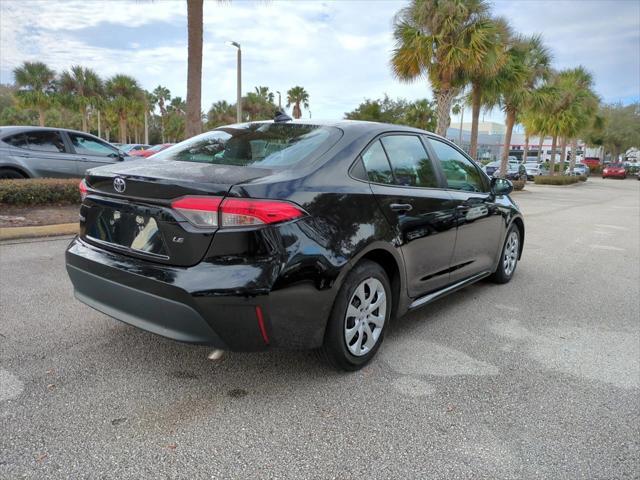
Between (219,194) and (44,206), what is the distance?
7.13 metres

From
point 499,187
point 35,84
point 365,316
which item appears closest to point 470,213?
point 499,187

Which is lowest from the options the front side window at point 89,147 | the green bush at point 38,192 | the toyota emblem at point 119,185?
the green bush at point 38,192

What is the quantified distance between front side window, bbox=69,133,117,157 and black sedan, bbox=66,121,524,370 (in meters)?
7.36

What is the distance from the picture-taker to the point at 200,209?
2.51 m

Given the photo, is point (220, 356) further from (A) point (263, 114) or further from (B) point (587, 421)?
(A) point (263, 114)

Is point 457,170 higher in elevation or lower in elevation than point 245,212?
higher

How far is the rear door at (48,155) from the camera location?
30.0 ft

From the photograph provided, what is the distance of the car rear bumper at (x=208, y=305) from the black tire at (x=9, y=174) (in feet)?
24.8

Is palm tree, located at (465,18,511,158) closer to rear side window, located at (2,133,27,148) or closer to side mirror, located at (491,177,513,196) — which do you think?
side mirror, located at (491,177,513,196)

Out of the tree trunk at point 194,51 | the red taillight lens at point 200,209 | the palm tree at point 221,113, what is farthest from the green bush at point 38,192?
the palm tree at point 221,113

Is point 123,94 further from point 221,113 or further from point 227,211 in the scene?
point 227,211

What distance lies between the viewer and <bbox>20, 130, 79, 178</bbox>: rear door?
360 inches

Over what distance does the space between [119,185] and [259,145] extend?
3.01 feet

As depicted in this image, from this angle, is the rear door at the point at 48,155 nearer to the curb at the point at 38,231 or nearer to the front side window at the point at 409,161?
the curb at the point at 38,231
